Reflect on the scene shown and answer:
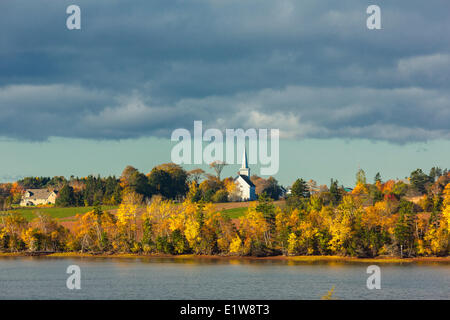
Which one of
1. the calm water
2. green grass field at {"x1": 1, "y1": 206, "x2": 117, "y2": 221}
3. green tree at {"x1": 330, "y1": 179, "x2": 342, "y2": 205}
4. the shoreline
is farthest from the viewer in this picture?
green grass field at {"x1": 1, "y1": 206, "x2": 117, "y2": 221}

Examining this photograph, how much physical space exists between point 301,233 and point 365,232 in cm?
1212

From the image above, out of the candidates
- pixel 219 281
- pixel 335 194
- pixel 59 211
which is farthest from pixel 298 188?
pixel 219 281

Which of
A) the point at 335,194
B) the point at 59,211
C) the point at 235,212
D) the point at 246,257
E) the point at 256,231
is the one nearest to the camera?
the point at 246,257

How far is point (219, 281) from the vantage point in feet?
236

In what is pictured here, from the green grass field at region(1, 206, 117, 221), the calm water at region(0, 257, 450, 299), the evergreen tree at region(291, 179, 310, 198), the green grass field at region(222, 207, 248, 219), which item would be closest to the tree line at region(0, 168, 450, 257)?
the calm water at region(0, 257, 450, 299)

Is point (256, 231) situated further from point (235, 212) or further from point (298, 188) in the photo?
point (235, 212)

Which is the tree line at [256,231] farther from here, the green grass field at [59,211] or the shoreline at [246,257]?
the green grass field at [59,211]

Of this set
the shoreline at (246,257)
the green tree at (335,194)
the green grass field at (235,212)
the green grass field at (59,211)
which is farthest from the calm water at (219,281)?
the green grass field at (59,211)

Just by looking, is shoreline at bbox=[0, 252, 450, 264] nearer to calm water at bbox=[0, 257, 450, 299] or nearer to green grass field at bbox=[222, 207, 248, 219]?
calm water at bbox=[0, 257, 450, 299]

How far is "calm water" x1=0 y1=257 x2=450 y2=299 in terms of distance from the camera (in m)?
61.6

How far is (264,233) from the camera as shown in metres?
114

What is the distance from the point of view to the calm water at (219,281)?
61.6 meters
